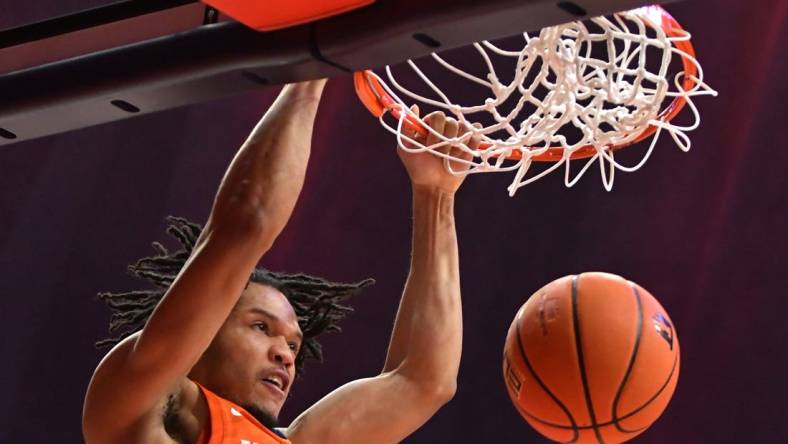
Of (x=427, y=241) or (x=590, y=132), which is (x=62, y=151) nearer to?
(x=427, y=241)

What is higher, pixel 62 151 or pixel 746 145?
pixel 746 145

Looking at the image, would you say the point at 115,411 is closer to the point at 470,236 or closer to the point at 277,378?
the point at 277,378

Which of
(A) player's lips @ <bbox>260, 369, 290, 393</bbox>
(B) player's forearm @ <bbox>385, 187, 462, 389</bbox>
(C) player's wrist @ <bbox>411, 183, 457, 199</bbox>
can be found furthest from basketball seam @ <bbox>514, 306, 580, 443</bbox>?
(A) player's lips @ <bbox>260, 369, 290, 393</bbox>

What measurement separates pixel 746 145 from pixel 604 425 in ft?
5.68

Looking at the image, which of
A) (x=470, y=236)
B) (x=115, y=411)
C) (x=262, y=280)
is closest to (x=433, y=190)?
(x=262, y=280)

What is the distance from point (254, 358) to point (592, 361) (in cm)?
62

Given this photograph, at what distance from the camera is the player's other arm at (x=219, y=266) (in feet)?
5.60

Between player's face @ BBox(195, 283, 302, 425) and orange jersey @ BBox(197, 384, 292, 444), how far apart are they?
0.25 feet

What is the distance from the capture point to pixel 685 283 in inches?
147

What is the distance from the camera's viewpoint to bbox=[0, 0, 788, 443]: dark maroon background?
11.9 ft

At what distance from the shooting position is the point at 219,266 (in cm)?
170

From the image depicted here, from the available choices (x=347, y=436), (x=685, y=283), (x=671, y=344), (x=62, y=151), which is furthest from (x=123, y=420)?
(x=62, y=151)

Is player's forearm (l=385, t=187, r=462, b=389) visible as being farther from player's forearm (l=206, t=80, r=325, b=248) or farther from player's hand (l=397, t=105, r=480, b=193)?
player's forearm (l=206, t=80, r=325, b=248)

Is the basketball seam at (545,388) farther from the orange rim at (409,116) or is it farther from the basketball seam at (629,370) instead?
the orange rim at (409,116)
